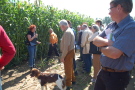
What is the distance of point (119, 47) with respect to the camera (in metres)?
1.62

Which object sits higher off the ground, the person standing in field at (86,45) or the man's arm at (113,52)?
the man's arm at (113,52)

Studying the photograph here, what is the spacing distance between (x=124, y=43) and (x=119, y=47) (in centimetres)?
7

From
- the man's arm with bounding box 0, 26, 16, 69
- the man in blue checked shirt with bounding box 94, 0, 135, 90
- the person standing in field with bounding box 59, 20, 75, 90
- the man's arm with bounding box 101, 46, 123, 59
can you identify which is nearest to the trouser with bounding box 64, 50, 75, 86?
the person standing in field with bounding box 59, 20, 75, 90

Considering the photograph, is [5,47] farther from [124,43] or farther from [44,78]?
[44,78]

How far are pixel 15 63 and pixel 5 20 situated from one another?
6.75 ft

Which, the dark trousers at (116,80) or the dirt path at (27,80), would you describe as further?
the dirt path at (27,80)

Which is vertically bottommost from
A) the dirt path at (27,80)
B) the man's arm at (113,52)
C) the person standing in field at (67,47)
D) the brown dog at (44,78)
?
the dirt path at (27,80)

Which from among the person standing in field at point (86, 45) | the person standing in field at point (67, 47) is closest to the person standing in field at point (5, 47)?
the person standing in field at point (67, 47)

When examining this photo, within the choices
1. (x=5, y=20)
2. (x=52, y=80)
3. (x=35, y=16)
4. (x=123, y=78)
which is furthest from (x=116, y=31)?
(x=35, y=16)

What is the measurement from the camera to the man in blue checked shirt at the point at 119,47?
5.29 ft

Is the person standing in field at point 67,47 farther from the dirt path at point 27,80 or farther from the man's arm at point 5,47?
the man's arm at point 5,47

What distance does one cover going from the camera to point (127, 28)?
1.62 m

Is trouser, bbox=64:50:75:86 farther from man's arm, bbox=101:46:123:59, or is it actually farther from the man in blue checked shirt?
man's arm, bbox=101:46:123:59

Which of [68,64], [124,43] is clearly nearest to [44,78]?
[68,64]
